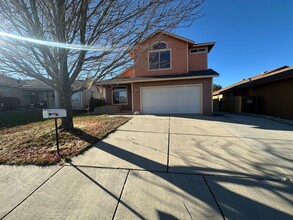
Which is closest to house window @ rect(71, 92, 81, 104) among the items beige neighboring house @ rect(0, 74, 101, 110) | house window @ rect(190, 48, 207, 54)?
beige neighboring house @ rect(0, 74, 101, 110)

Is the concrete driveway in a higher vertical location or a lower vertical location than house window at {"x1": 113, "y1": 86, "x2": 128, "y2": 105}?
lower

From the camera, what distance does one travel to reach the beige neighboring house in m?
19.8

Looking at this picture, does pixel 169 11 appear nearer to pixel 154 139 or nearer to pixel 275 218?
pixel 154 139

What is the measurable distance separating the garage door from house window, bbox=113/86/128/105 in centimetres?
286

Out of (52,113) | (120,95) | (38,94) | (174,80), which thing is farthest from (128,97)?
(38,94)

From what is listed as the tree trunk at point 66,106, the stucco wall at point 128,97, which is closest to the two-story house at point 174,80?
the stucco wall at point 128,97

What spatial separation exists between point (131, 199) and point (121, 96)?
1372cm

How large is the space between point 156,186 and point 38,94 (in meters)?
24.9

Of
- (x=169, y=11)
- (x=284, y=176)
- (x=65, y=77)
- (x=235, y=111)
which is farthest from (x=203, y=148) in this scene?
(x=235, y=111)

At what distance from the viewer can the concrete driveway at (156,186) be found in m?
2.19

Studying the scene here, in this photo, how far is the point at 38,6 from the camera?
179 inches

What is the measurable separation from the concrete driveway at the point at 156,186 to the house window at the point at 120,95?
37.3 feet

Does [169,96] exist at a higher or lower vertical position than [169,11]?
lower

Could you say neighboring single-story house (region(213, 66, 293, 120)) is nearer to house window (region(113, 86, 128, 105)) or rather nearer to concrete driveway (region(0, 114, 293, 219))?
concrete driveway (region(0, 114, 293, 219))
